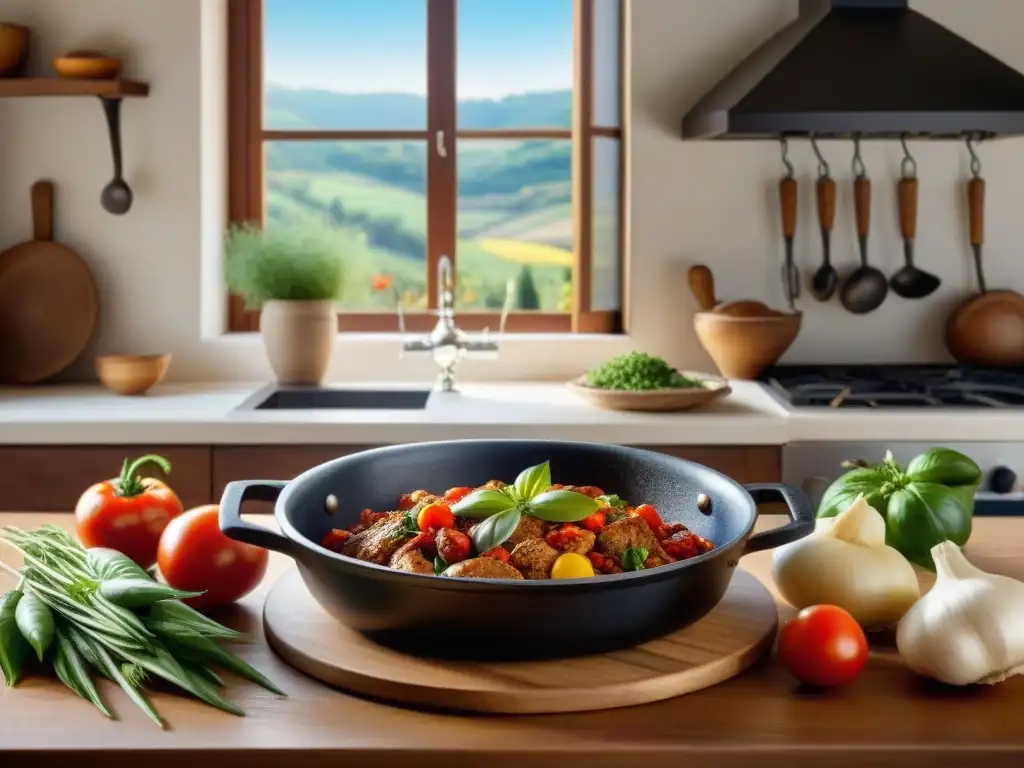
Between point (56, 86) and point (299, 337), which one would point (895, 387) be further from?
point (56, 86)

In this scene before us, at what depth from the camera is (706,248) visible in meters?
3.35

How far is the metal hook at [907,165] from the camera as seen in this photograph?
130 inches

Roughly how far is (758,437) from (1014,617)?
1574 millimetres

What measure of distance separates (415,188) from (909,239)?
4.42 ft

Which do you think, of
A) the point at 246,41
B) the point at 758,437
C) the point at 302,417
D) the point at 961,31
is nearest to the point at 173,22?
the point at 246,41

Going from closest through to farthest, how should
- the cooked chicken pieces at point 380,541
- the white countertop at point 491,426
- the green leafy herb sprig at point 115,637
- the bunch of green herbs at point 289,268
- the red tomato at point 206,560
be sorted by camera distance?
the green leafy herb sprig at point 115,637, the cooked chicken pieces at point 380,541, the red tomato at point 206,560, the white countertop at point 491,426, the bunch of green herbs at point 289,268

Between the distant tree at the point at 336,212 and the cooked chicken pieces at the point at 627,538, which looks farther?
the distant tree at the point at 336,212

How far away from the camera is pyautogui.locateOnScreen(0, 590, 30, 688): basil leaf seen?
3.75 ft

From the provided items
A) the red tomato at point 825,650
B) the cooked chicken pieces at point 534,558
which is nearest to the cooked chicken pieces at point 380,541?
the cooked chicken pieces at point 534,558

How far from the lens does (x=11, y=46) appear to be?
312cm

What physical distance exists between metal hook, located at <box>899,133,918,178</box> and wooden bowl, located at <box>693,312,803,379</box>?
49 cm

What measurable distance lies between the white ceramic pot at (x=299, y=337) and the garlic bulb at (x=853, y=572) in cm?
194

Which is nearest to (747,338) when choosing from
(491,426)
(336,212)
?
(491,426)

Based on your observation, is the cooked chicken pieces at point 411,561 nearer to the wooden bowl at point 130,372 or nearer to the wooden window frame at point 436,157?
the wooden bowl at point 130,372
